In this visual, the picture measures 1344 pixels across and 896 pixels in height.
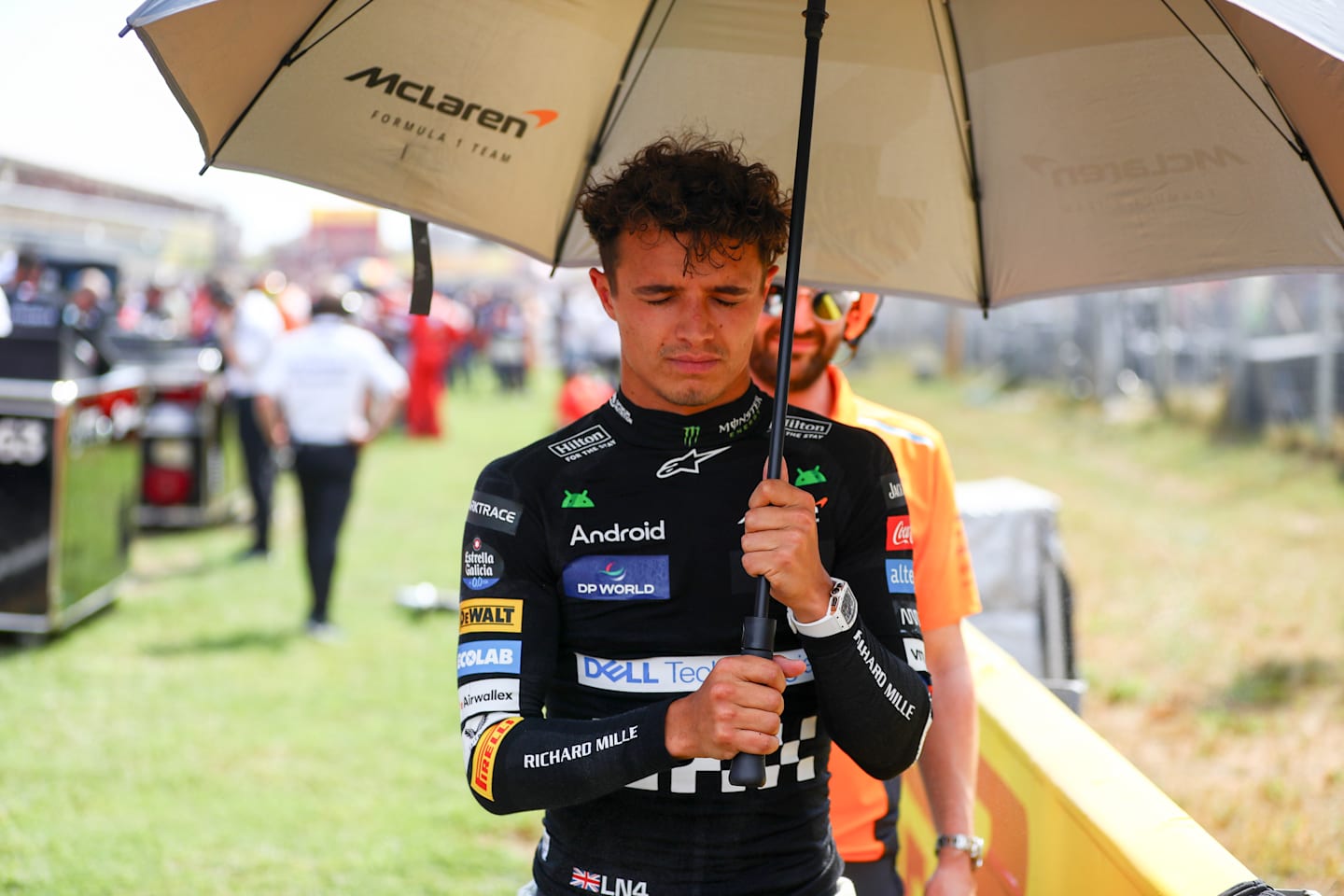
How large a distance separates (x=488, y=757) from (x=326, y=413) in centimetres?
610

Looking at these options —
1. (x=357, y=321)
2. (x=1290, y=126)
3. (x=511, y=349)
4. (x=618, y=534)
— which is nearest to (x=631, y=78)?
(x=618, y=534)

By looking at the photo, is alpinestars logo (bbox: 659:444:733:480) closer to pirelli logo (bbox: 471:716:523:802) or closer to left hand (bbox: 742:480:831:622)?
left hand (bbox: 742:480:831:622)

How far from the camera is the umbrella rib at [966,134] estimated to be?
2.52m

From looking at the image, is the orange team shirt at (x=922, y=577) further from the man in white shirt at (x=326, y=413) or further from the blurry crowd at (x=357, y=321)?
the man in white shirt at (x=326, y=413)

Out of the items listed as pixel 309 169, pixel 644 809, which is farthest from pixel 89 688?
pixel 644 809

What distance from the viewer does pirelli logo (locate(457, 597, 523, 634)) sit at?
185 cm

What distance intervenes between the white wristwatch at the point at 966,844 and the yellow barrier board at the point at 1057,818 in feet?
0.61

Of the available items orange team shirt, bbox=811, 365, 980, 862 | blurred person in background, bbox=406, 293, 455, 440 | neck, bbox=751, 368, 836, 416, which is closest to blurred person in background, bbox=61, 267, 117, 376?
blurred person in background, bbox=406, 293, 455, 440

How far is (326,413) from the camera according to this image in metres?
7.56

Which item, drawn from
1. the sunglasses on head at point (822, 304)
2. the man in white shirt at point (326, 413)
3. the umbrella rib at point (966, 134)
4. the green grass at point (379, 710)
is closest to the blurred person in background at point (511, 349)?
the green grass at point (379, 710)

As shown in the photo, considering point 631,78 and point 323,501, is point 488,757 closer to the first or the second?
point 631,78

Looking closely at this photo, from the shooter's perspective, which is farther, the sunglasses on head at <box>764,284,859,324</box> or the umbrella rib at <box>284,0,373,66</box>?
the sunglasses on head at <box>764,284,859,324</box>

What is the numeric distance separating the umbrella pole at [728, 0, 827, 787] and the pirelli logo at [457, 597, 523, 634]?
1.10ft

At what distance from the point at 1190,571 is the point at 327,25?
8.73 m
